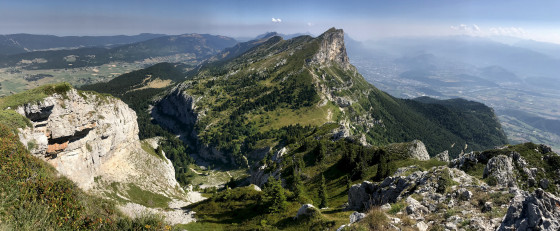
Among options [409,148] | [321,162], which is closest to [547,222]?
[409,148]

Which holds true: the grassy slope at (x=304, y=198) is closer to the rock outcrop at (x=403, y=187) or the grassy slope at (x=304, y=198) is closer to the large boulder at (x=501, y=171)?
the rock outcrop at (x=403, y=187)

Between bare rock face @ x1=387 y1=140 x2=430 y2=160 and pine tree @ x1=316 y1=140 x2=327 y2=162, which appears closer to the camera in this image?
bare rock face @ x1=387 y1=140 x2=430 y2=160

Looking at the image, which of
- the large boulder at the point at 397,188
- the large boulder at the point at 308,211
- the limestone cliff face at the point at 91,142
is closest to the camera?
the large boulder at the point at 397,188

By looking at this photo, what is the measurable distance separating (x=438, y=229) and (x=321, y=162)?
63100mm

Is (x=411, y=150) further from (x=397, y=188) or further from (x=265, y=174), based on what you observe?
(x=265, y=174)

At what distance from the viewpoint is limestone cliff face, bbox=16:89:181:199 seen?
48.5 metres

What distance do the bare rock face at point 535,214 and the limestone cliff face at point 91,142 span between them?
58.9 m

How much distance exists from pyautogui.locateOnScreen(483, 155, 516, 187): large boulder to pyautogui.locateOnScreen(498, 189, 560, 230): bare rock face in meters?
20.1

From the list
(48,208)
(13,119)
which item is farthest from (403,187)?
(13,119)

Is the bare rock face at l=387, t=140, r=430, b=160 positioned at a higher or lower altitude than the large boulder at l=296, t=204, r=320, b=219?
lower

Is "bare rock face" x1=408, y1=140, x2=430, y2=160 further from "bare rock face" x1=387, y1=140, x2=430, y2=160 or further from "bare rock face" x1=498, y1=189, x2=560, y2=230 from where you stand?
"bare rock face" x1=498, y1=189, x2=560, y2=230

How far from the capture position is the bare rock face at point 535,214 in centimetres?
1163

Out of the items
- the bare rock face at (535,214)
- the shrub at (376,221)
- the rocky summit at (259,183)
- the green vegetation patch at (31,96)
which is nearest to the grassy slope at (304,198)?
the rocky summit at (259,183)

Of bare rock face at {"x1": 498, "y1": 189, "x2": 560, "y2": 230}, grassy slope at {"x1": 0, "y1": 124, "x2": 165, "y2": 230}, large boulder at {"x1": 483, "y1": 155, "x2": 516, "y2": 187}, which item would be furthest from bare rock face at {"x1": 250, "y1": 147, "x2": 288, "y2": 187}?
bare rock face at {"x1": 498, "y1": 189, "x2": 560, "y2": 230}
